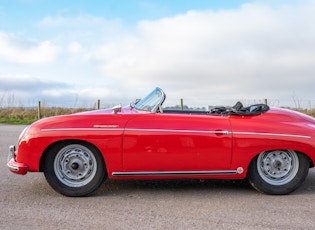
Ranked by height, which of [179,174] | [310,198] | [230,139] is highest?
[230,139]

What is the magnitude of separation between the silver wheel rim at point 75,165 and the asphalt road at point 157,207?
8.7 inches

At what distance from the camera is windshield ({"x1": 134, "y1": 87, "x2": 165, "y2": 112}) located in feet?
16.3

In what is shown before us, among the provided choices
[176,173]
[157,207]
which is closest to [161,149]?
[176,173]

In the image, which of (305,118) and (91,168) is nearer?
(91,168)

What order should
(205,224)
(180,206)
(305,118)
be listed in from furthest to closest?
1. (305,118)
2. (180,206)
3. (205,224)

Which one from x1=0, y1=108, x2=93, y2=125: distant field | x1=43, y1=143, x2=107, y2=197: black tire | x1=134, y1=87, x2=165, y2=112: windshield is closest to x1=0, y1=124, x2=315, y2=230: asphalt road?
x1=43, y1=143, x2=107, y2=197: black tire

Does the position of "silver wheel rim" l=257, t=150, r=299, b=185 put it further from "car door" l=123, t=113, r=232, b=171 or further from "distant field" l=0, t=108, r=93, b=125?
"distant field" l=0, t=108, r=93, b=125

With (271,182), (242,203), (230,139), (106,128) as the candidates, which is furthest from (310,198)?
(106,128)

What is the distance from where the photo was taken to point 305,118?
5043 mm

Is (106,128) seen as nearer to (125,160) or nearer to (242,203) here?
(125,160)

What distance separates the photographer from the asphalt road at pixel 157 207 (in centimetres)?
367

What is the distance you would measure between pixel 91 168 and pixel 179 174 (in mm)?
1067

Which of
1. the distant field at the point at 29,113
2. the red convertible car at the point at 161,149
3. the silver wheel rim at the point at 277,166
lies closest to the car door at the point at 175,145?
the red convertible car at the point at 161,149

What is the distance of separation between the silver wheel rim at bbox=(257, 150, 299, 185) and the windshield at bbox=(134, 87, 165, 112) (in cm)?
144
